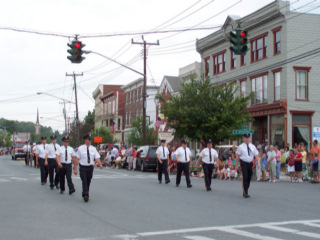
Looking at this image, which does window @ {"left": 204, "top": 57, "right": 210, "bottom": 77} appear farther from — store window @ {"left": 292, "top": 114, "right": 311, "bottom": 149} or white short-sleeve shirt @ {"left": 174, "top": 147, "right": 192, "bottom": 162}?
white short-sleeve shirt @ {"left": 174, "top": 147, "right": 192, "bottom": 162}

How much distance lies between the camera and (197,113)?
101 ft

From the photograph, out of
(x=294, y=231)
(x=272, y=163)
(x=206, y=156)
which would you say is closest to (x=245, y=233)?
(x=294, y=231)

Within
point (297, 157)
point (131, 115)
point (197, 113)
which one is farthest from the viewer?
point (131, 115)

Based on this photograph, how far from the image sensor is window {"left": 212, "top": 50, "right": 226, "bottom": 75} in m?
Result: 41.2

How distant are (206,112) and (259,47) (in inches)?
322

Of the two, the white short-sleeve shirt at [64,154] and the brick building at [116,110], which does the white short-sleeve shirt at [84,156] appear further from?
the brick building at [116,110]

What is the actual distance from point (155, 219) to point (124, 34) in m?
17.2

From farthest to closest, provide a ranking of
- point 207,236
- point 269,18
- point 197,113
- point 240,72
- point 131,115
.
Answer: point 131,115, point 240,72, point 269,18, point 197,113, point 207,236

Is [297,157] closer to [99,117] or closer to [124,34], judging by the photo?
[124,34]

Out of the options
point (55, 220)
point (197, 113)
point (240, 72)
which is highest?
point (240, 72)

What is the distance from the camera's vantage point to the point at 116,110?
251 ft

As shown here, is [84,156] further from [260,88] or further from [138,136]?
[138,136]

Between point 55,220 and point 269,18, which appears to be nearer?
point 55,220

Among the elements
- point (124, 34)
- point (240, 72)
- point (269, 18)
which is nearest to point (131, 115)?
point (240, 72)
